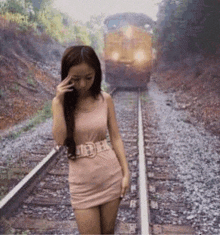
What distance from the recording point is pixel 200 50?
47.2 ft

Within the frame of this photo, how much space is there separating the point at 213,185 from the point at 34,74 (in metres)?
8.57

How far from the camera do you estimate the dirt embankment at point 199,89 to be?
8.02m

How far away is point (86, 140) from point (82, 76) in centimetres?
40

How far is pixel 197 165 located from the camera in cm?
449

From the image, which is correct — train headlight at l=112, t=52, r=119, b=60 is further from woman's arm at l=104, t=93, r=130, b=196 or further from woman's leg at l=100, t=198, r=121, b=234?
woman's leg at l=100, t=198, r=121, b=234

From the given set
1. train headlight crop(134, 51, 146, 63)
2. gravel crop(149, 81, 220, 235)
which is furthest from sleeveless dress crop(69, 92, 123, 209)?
train headlight crop(134, 51, 146, 63)

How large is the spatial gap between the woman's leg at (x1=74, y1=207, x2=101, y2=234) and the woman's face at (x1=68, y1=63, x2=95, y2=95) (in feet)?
2.45

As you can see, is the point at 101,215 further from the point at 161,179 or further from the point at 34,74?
the point at 34,74

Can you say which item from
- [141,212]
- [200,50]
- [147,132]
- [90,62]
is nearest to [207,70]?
[200,50]

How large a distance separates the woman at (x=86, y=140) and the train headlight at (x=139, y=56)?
11.5 metres

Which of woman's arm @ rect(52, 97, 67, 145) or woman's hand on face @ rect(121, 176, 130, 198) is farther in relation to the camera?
woman's hand on face @ rect(121, 176, 130, 198)

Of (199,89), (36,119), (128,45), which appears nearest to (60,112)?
(36,119)

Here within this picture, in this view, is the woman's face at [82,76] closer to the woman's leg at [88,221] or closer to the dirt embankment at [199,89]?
the woman's leg at [88,221]

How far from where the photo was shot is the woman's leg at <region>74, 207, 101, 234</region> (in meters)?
1.45
